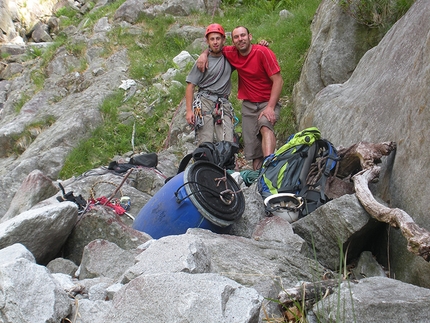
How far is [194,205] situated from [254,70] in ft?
10.5

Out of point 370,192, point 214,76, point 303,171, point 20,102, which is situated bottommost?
point 20,102

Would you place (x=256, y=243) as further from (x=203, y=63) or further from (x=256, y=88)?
(x=203, y=63)

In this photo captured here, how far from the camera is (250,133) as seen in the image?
24.5ft

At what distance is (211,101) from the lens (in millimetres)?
7438

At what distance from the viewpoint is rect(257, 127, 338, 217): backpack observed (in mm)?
4953

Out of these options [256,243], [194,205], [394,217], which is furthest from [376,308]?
[194,205]

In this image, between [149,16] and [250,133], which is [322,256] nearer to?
[250,133]

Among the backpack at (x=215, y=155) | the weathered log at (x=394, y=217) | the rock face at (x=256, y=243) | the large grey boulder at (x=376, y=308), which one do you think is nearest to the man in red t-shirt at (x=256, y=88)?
the rock face at (x=256, y=243)

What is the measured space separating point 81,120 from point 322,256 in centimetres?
935

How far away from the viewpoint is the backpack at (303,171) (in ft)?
16.3

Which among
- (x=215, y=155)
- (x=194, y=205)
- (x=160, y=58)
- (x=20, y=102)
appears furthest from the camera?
(x=20, y=102)

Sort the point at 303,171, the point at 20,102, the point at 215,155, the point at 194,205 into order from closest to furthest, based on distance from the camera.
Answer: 1. the point at 194,205
2. the point at 303,171
3. the point at 215,155
4. the point at 20,102

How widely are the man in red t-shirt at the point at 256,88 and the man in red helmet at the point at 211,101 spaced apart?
0.44 feet

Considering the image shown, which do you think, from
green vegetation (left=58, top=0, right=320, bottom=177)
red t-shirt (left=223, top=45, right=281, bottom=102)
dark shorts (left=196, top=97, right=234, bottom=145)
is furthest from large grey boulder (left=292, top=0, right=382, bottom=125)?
dark shorts (left=196, top=97, right=234, bottom=145)
